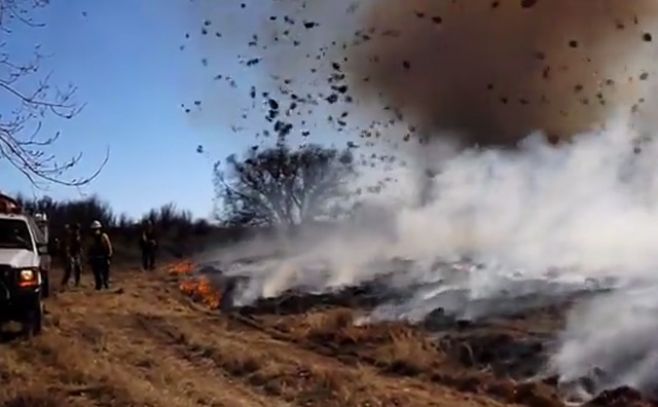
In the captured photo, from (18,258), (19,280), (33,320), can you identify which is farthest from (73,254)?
(19,280)

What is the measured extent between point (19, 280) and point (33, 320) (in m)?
0.73

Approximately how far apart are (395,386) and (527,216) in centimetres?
1781

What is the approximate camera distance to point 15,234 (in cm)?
1511

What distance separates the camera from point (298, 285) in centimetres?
2638

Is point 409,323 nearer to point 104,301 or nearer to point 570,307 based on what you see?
point 570,307

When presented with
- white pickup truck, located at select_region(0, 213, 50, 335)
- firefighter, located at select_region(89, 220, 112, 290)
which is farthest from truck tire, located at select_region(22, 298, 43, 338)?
firefighter, located at select_region(89, 220, 112, 290)

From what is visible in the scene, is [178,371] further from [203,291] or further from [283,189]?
[283,189]

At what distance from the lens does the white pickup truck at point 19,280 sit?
1378 cm

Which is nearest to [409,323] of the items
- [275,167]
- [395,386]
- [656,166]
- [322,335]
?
[322,335]

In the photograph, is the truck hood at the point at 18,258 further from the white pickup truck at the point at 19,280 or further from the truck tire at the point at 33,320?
the truck tire at the point at 33,320

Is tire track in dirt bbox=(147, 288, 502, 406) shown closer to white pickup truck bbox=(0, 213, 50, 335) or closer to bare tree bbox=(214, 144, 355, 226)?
white pickup truck bbox=(0, 213, 50, 335)

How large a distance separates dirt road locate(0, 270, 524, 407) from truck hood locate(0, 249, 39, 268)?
1126 mm

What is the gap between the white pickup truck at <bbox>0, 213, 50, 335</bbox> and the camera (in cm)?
1378

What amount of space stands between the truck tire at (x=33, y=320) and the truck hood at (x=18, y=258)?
57cm
